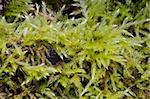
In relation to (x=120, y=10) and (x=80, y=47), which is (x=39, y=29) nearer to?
(x=80, y=47)

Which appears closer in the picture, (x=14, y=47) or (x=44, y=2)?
(x=14, y=47)

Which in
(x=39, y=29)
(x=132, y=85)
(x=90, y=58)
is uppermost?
(x=39, y=29)

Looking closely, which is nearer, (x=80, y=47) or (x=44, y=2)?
(x=80, y=47)

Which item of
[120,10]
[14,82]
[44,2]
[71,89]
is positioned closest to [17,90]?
[14,82]

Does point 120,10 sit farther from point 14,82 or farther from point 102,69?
point 14,82

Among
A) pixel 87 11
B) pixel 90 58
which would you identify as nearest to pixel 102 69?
pixel 90 58

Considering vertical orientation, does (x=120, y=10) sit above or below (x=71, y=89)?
above
